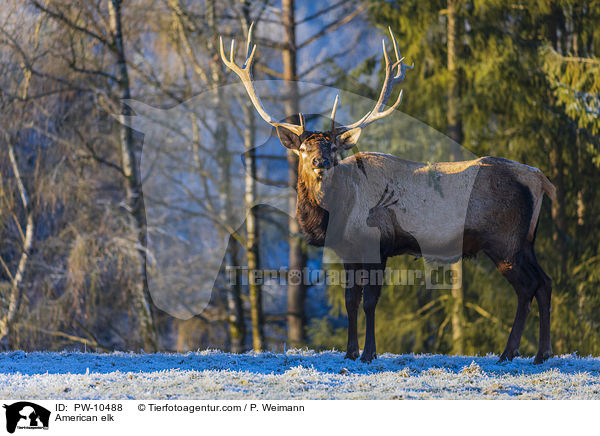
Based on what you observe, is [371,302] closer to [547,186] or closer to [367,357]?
[367,357]

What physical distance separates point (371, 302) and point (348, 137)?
1.84 metres

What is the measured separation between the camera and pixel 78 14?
1427 centimetres

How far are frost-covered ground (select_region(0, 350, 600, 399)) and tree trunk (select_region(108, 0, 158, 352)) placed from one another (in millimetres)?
5545

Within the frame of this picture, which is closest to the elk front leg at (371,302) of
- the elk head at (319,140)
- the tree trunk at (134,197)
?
the elk head at (319,140)

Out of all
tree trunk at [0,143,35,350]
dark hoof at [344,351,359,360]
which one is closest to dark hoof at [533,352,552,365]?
dark hoof at [344,351,359,360]

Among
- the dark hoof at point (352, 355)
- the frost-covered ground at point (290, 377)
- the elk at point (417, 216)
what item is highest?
the elk at point (417, 216)

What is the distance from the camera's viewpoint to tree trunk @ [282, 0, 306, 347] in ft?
54.9

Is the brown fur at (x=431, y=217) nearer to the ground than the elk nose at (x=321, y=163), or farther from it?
nearer to the ground

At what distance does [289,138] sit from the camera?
8.18 meters

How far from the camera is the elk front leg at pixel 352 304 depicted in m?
8.11
